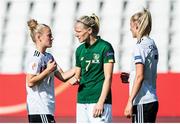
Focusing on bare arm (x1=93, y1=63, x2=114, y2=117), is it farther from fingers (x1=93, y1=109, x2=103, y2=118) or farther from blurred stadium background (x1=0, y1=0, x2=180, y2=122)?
blurred stadium background (x1=0, y1=0, x2=180, y2=122)

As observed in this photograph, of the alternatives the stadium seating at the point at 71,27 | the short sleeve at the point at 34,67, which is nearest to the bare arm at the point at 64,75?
the short sleeve at the point at 34,67

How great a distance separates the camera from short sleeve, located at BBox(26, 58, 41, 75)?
18.7 feet

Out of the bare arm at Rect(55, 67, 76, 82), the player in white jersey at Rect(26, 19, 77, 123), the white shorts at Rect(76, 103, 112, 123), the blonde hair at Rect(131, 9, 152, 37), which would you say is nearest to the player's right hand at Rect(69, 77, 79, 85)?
the player in white jersey at Rect(26, 19, 77, 123)

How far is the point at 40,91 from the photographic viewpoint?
18.8ft

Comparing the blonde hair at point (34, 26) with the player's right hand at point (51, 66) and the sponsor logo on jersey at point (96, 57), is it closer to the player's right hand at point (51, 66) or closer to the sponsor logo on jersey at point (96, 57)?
the player's right hand at point (51, 66)

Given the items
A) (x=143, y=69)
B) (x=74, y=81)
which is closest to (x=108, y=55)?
(x=143, y=69)

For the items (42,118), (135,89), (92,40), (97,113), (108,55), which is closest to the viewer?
(135,89)

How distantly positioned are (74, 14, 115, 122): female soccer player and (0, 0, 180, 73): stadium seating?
9.37 meters

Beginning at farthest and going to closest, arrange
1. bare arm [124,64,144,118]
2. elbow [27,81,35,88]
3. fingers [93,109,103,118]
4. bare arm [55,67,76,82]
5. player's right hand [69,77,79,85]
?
bare arm [55,67,76,82]
player's right hand [69,77,79,85]
elbow [27,81,35,88]
fingers [93,109,103,118]
bare arm [124,64,144,118]

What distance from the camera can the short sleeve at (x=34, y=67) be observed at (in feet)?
18.7

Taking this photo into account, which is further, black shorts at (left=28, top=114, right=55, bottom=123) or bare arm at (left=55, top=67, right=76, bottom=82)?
bare arm at (left=55, top=67, right=76, bottom=82)

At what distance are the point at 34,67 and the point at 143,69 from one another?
96cm

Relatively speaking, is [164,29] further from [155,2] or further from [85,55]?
[85,55]

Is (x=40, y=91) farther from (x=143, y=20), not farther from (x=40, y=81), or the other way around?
(x=143, y=20)
